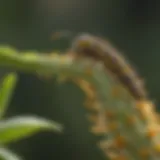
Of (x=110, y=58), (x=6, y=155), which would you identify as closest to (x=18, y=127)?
(x=6, y=155)

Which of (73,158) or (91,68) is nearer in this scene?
(91,68)

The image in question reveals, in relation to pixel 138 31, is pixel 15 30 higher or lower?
lower

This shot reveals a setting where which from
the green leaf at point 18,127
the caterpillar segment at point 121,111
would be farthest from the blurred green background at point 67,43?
the green leaf at point 18,127

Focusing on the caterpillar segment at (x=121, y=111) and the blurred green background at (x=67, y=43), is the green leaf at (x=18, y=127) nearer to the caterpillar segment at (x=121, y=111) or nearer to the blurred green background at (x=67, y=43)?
the caterpillar segment at (x=121, y=111)

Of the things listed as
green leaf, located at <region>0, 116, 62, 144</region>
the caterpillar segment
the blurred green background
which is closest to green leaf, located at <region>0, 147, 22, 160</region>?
green leaf, located at <region>0, 116, 62, 144</region>

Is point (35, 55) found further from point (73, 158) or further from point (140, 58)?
point (140, 58)

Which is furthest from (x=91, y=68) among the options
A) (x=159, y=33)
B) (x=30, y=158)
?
(x=159, y=33)

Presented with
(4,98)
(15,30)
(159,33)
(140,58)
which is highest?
(159,33)

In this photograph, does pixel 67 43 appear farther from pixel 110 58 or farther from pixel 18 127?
pixel 18 127

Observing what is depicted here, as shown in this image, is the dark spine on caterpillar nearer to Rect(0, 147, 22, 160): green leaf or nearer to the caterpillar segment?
the caterpillar segment
